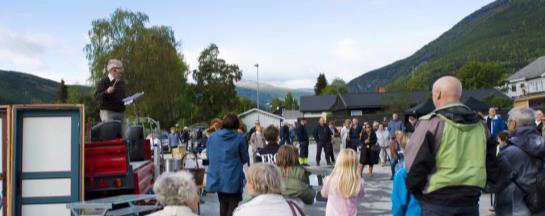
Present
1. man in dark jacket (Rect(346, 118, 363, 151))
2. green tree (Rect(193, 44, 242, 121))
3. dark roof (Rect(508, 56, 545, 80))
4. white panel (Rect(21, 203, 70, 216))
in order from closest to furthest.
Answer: white panel (Rect(21, 203, 70, 216)) < man in dark jacket (Rect(346, 118, 363, 151)) < green tree (Rect(193, 44, 242, 121)) < dark roof (Rect(508, 56, 545, 80))

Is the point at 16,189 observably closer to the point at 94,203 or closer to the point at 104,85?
the point at 94,203

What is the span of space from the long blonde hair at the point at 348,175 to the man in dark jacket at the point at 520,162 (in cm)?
135

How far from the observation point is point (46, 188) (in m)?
6.96

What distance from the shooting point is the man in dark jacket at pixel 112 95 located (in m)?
8.57

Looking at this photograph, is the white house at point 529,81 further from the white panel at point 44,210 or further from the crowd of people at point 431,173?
the white panel at point 44,210

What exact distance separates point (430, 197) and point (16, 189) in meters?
4.65

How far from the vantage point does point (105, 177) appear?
24.1ft

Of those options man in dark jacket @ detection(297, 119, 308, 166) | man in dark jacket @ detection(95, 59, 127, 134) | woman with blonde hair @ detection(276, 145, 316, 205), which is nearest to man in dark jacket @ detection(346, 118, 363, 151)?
man in dark jacket @ detection(297, 119, 308, 166)

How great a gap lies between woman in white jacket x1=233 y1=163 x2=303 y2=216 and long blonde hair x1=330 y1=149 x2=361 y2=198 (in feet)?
5.59

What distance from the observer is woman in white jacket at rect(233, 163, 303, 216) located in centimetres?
434

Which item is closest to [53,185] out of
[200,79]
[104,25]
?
[104,25]

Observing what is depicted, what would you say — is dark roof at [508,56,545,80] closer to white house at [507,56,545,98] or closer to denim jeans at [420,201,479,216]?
white house at [507,56,545,98]

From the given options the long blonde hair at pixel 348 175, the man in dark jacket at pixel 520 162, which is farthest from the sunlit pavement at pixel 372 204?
the man in dark jacket at pixel 520 162

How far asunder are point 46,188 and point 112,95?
6.50 ft
